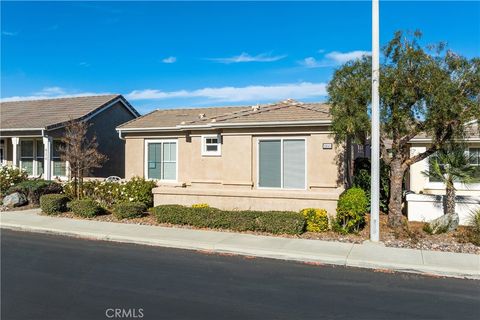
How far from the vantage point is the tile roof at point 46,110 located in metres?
21.1

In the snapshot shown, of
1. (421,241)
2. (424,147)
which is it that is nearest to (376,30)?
(421,241)

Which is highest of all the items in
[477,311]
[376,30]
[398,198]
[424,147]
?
[376,30]

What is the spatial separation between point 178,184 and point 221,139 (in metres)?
2.99

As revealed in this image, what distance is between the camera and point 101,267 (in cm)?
817

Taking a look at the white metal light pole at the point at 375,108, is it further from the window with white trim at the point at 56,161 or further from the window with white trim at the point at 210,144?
the window with white trim at the point at 56,161

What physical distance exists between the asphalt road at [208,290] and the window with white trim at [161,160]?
28.6 ft

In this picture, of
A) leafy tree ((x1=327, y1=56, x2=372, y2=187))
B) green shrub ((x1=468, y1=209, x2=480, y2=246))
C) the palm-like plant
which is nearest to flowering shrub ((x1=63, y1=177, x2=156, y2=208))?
leafy tree ((x1=327, y1=56, x2=372, y2=187))

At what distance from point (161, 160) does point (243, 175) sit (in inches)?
200

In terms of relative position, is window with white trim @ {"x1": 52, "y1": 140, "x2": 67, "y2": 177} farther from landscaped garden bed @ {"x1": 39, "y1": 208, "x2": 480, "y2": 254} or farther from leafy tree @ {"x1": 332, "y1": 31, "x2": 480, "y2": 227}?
leafy tree @ {"x1": 332, "y1": 31, "x2": 480, "y2": 227}

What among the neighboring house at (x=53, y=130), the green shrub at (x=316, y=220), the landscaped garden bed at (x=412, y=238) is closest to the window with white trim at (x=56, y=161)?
the neighboring house at (x=53, y=130)

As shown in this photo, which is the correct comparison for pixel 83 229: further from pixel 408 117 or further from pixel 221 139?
pixel 408 117

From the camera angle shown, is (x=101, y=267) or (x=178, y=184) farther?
(x=178, y=184)

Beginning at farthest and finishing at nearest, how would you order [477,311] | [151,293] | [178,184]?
[178,184]
[151,293]
[477,311]

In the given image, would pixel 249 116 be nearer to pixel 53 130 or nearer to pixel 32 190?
pixel 32 190
